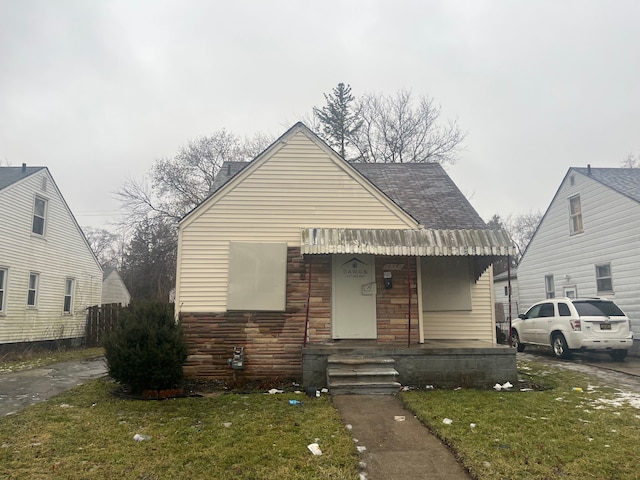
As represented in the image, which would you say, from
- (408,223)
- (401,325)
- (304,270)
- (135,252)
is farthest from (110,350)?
(135,252)

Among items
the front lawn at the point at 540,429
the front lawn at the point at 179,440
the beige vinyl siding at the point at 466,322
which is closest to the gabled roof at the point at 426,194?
the beige vinyl siding at the point at 466,322

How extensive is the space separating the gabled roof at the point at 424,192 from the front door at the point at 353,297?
1961 millimetres

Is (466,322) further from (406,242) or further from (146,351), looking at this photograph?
(146,351)

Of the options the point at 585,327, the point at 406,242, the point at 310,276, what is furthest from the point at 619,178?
the point at 310,276

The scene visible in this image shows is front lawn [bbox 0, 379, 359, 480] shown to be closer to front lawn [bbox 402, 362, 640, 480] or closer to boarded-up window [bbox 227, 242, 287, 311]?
front lawn [bbox 402, 362, 640, 480]

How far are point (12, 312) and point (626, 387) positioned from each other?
17.7 m

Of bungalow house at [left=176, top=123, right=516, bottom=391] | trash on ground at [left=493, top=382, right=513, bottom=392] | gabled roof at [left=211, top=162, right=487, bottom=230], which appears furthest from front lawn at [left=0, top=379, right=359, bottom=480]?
gabled roof at [left=211, top=162, right=487, bottom=230]

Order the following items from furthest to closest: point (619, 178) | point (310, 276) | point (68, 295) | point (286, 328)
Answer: point (68, 295), point (619, 178), point (286, 328), point (310, 276)

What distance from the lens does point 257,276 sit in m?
9.15

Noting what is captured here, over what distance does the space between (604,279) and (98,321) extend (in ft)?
65.6

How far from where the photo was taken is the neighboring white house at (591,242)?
13891 millimetres

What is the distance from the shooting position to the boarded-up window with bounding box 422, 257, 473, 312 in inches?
426

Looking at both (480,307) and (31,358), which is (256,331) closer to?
(480,307)

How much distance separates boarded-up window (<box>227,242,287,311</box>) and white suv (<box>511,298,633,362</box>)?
6.33m
